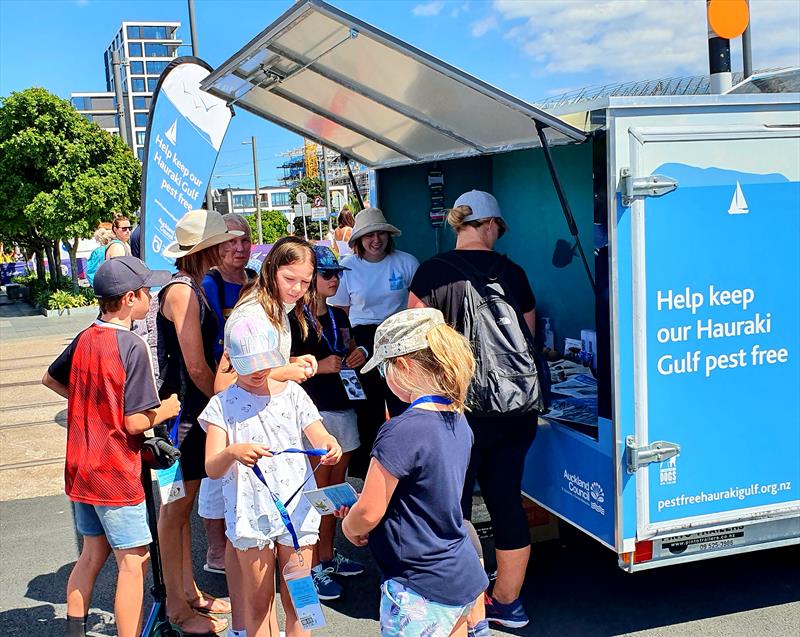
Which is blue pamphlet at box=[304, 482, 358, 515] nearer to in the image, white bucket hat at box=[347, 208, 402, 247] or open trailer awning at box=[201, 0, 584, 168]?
open trailer awning at box=[201, 0, 584, 168]

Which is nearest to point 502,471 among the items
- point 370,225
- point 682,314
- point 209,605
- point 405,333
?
point 682,314

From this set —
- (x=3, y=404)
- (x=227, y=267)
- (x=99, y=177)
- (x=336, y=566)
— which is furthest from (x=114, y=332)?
(x=99, y=177)

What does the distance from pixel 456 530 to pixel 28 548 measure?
3.52 meters

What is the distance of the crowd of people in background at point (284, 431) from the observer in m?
2.37

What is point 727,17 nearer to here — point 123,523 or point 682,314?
point 682,314

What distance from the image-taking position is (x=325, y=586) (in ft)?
13.3

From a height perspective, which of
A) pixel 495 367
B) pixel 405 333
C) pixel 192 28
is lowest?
pixel 495 367

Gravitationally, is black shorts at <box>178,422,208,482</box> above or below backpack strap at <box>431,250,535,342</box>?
below

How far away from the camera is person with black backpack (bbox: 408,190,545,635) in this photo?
3438 mm

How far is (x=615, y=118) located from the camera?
3.06 metres

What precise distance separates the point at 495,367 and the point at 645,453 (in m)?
0.69

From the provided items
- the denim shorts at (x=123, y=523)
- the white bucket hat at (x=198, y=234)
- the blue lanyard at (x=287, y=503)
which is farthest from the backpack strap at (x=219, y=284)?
the blue lanyard at (x=287, y=503)

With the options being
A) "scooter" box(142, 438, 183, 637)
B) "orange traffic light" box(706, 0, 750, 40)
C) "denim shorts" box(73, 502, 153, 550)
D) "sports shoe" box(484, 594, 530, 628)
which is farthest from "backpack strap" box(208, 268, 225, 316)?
"orange traffic light" box(706, 0, 750, 40)

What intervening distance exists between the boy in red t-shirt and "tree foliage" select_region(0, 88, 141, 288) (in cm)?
2042
